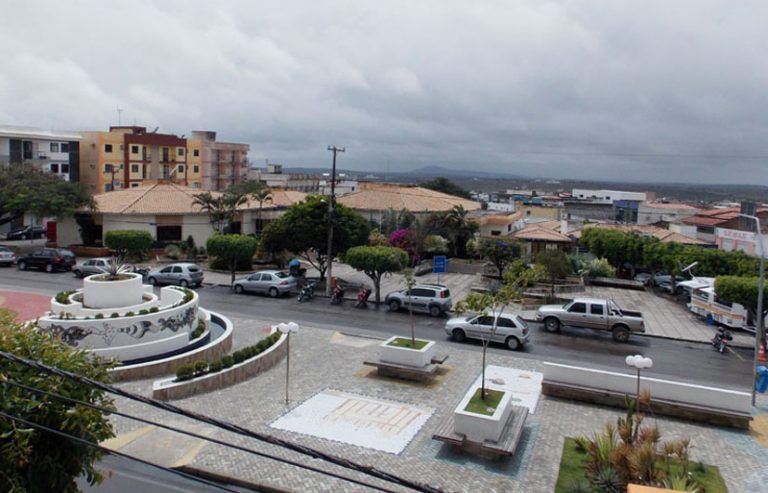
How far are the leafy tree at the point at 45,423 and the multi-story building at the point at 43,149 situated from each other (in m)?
58.4

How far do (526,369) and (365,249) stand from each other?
491 inches

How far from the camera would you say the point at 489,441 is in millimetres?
13836

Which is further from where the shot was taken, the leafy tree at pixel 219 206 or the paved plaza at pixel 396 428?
the leafy tree at pixel 219 206

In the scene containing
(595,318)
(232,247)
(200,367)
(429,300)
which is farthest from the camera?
(232,247)

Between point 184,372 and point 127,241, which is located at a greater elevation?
point 127,241

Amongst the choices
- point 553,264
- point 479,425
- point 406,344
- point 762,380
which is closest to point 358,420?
point 479,425

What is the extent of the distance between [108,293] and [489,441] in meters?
12.9

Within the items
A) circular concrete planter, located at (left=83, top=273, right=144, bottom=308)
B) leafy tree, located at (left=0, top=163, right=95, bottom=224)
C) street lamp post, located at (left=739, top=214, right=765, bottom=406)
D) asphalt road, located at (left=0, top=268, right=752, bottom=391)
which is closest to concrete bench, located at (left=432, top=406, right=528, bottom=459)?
street lamp post, located at (left=739, top=214, right=765, bottom=406)

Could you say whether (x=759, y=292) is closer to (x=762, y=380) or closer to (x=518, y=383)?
(x=762, y=380)

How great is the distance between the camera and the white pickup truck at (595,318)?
25906 millimetres

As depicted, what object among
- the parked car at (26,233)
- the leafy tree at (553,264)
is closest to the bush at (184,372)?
the leafy tree at (553,264)

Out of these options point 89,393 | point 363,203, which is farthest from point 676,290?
point 89,393

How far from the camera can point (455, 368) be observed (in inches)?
Answer: 813

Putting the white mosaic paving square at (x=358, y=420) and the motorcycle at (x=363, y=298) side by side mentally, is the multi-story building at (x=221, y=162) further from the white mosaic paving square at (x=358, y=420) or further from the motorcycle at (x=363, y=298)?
the white mosaic paving square at (x=358, y=420)
